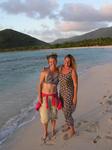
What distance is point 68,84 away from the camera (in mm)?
6219

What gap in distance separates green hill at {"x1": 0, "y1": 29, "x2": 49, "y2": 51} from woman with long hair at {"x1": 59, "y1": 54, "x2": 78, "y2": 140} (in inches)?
5654

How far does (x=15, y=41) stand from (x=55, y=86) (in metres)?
165

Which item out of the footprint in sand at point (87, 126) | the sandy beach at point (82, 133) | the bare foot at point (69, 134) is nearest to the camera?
the sandy beach at point (82, 133)

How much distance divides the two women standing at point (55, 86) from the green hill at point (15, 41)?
14363cm

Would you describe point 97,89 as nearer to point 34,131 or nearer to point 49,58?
point 34,131

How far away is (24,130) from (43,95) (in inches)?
59.6

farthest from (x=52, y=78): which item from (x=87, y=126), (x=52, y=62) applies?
(x=87, y=126)

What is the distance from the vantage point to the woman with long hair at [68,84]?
241 inches

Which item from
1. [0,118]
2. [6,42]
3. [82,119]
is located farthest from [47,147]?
[6,42]

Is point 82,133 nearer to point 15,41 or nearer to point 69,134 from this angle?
point 69,134

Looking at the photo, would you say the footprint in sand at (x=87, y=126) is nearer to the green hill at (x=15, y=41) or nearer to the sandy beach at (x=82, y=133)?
the sandy beach at (x=82, y=133)

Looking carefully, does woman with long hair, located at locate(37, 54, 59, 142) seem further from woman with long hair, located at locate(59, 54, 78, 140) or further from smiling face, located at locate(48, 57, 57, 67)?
woman with long hair, located at locate(59, 54, 78, 140)

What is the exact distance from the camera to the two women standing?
240 inches

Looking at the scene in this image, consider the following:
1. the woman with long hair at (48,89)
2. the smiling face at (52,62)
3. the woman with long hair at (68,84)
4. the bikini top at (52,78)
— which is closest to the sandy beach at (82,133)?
the woman with long hair at (68,84)
